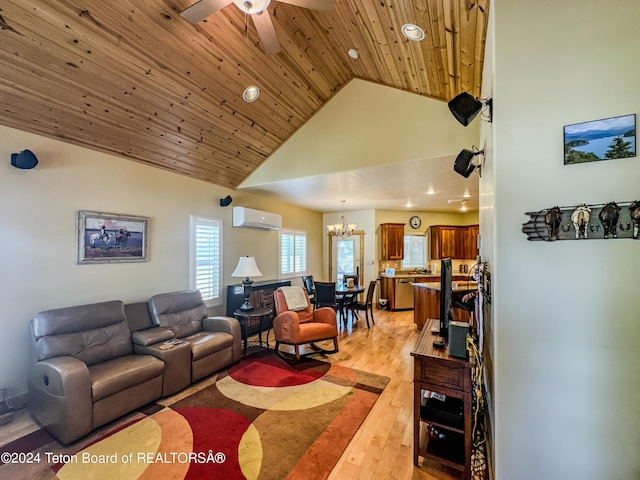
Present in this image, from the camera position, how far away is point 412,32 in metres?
2.35

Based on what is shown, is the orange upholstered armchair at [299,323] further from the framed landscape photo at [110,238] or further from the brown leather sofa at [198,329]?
the framed landscape photo at [110,238]

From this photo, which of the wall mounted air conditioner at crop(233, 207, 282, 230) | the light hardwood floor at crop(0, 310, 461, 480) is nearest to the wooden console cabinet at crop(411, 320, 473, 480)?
the light hardwood floor at crop(0, 310, 461, 480)

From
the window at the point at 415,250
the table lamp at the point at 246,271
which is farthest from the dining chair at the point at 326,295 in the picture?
the window at the point at 415,250

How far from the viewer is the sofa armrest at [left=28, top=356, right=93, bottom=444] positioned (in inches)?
86.7

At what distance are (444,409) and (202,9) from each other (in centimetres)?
328

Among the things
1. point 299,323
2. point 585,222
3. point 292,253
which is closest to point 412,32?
point 585,222

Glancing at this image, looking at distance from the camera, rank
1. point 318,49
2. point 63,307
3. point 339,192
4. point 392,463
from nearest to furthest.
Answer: point 392,463 → point 63,307 → point 318,49 → point 339,192

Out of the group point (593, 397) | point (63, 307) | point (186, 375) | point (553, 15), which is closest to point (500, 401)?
point (593, 397)

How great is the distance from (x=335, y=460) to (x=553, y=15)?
313 cm

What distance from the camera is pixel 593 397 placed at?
136cm

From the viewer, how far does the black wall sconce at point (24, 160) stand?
2613 millimetres

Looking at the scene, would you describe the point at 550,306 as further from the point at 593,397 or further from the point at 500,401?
the point at 500,401

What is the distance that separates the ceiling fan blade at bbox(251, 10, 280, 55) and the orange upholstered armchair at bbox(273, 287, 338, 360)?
3.10 metres

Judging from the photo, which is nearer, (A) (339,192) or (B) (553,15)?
(B) (553,15)
